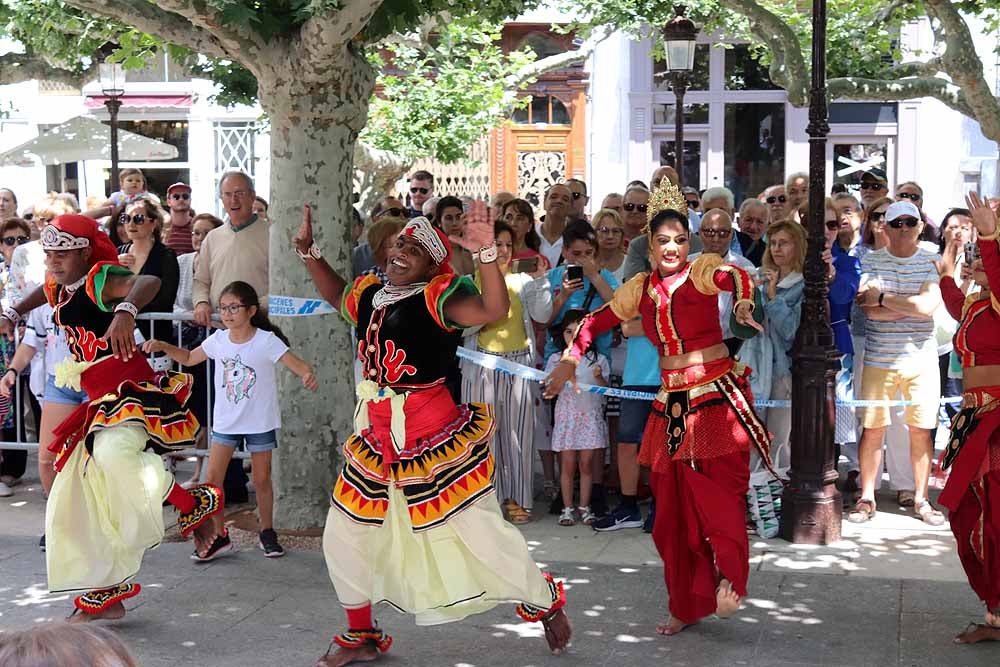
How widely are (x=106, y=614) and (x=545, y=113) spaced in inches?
709

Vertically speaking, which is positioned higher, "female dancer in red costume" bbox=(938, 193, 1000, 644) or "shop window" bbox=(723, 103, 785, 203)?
"shop window" bbox=(723, 103, 785, 203)

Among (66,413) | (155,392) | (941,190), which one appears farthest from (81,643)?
(941,190)

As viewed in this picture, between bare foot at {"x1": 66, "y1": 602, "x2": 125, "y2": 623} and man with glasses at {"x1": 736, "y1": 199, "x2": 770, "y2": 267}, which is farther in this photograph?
man with glasses at {"x1": 736, "y1": 199, "x2": 770, "y2": 267}

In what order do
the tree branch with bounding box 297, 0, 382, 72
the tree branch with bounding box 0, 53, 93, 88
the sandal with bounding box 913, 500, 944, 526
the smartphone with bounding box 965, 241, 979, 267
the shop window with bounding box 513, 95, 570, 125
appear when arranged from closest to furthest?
the smartphone with bounding box 965, 241, 979, 267 → the tree branch with bounding box 297, 0, 382, 72 → the sandal with bounding box 913, 500, 944, 526 → the tree branch with bounding box 0, 53, 93, 88 → the shop window with bounding box 513, 95, 570, 125

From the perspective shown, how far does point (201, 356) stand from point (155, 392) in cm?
94

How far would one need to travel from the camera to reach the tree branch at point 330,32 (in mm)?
6980

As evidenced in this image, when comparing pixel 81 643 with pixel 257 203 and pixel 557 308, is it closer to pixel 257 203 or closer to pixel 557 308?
pixel 557 308

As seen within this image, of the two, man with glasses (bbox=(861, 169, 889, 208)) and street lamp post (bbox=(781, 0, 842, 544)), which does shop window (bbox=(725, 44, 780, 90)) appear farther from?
street lamp post (bbox=(781, 0, 842, 544))

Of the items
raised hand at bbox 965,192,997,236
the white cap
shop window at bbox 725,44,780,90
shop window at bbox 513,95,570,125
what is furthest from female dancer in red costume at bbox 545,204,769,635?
shop window at bbox 513,95,570,125

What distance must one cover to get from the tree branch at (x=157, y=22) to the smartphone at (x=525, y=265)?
7.16ft

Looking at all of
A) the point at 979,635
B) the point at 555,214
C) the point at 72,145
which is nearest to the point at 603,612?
the point at 979,635

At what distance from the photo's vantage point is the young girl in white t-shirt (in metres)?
7.26

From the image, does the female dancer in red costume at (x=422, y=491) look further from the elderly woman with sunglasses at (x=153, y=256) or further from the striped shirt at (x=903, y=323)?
the striped shirt at (x=903, y=323)

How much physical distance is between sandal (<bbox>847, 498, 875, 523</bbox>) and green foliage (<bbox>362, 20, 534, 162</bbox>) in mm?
10343
